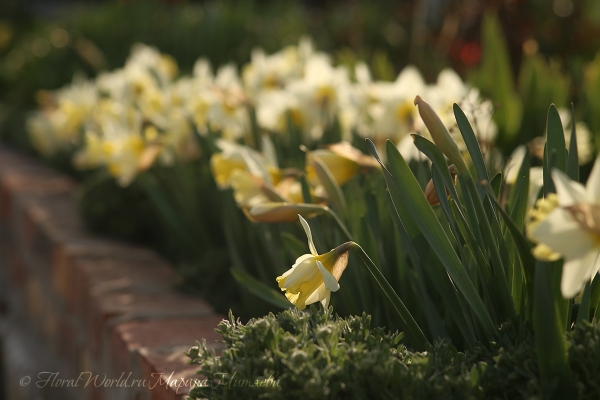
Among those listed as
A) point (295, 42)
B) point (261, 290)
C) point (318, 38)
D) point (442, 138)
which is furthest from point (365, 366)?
point (318, 38)

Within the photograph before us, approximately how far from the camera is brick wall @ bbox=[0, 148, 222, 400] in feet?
5.33

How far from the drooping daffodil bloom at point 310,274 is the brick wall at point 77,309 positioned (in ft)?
0.99

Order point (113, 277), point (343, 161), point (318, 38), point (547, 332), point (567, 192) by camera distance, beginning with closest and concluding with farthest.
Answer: point (567, 192)
point (547, 332)
point (343, 161)
point (113, 277)
point (318, 38)

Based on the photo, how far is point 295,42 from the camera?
432cm

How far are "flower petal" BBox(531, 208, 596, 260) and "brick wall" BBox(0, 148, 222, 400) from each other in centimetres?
69

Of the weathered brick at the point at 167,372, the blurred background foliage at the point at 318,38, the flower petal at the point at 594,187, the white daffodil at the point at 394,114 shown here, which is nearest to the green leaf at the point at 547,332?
the flower petal at the point at 594,187

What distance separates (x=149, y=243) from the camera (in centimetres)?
274

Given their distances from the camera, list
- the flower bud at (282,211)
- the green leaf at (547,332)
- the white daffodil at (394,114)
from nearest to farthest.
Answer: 1. the green leaf at (547,332)
2. the flower bud at (282,211)
3. the white daffodil at (394,114)

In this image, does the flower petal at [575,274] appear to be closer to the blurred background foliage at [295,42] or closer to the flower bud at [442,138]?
the flower bud at [442,138]

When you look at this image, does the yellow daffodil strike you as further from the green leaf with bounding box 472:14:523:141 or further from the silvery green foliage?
the green leaf with bounding box 472:14:523:141

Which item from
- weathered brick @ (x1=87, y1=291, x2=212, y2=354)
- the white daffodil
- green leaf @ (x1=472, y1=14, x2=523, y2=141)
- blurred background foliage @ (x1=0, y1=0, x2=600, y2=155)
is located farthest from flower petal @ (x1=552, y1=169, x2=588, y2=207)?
blurred background foliage @ (x1=0, y1=0, x2=600, y2=155)

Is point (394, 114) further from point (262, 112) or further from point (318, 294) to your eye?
point (318, 294)

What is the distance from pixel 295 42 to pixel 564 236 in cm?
360

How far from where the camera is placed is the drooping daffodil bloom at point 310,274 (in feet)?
3.66
